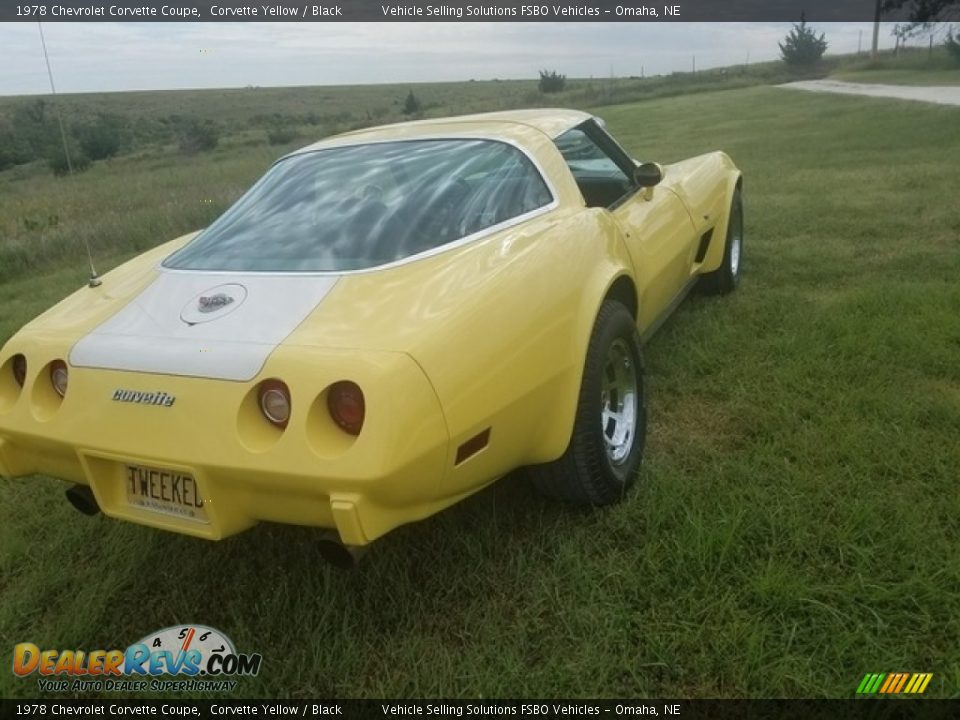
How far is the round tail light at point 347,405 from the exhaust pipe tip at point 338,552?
0.30 m

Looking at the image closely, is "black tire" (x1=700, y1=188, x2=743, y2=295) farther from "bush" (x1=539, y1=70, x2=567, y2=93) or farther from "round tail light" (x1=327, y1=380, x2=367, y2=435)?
"bush" (x1=539, y1=70, x2=567, y2=93)

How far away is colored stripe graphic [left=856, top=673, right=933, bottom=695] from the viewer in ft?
5.82

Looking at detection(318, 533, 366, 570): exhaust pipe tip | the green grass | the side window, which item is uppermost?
the green grass

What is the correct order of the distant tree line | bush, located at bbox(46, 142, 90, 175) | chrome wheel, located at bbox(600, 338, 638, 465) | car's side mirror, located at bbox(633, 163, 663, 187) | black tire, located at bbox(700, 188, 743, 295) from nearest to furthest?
chrome wheel, located at bbox(600, 338, 638, 465), car's side mirror, located at bbox(633, 163, 663, 187), black tire, located at bbox(700, 188, 743, 295), bush, located at bbox(46, 142, 90, 175), the distant tree line

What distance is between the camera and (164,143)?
36031 millimetres

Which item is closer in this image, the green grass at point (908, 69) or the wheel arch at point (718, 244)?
the wheel arch at point (718, 244)

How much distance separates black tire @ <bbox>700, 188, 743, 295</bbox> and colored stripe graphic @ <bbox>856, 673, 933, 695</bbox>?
10.1 feet

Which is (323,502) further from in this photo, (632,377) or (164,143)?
(164,143)

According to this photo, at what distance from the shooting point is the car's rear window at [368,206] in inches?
95.1

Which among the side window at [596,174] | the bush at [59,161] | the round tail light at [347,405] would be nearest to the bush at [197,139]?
the bush at [59,161]

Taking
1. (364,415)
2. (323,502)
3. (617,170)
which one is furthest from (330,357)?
(617,170)

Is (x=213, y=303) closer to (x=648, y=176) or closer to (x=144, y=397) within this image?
(x=144, y=397)

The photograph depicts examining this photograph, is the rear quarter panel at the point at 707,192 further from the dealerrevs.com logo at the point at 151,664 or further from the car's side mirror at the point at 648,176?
the dealerrevs.com logo at the point at 151,664

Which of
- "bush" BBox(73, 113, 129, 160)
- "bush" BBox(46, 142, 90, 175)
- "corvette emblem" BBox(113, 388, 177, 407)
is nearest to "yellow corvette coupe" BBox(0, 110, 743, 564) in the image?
"corvette emblem" BBox(113, 388, 177, 407)
